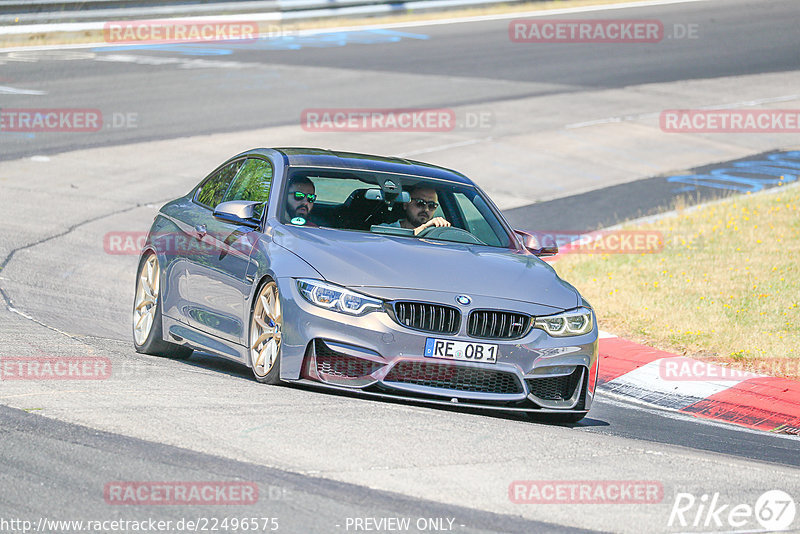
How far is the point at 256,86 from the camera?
2464cm

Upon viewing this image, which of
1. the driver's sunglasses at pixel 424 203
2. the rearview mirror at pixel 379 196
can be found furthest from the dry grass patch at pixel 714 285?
the rearview mirror at pixel 379 196

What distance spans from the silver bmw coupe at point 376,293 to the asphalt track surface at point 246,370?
0.76ft

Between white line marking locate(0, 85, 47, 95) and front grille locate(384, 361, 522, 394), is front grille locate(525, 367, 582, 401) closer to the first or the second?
front grille locate(384, 361, 522, 394)

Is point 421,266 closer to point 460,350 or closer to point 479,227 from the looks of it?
point 460,350

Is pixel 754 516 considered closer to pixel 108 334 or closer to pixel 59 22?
pixel 108 334

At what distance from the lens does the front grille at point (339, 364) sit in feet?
23.2

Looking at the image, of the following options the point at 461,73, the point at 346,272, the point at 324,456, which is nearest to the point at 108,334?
the point at 346,272

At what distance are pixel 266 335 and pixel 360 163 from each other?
1791mm

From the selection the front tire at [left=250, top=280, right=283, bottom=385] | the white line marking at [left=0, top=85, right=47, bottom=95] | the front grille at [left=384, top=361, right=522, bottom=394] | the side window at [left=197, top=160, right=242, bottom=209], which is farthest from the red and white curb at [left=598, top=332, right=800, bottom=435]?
the white line marking at [left=0, top=85, right=47, bottom=95]

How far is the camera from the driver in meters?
8.55

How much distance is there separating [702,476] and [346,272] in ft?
7.89

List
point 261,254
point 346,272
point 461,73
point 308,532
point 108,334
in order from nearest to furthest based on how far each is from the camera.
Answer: point 308,532
point 346,272
point 261,254
point 108,334
point 461,73

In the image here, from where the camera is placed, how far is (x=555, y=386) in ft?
24.5

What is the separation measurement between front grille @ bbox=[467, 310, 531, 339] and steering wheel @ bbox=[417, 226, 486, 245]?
116cm
